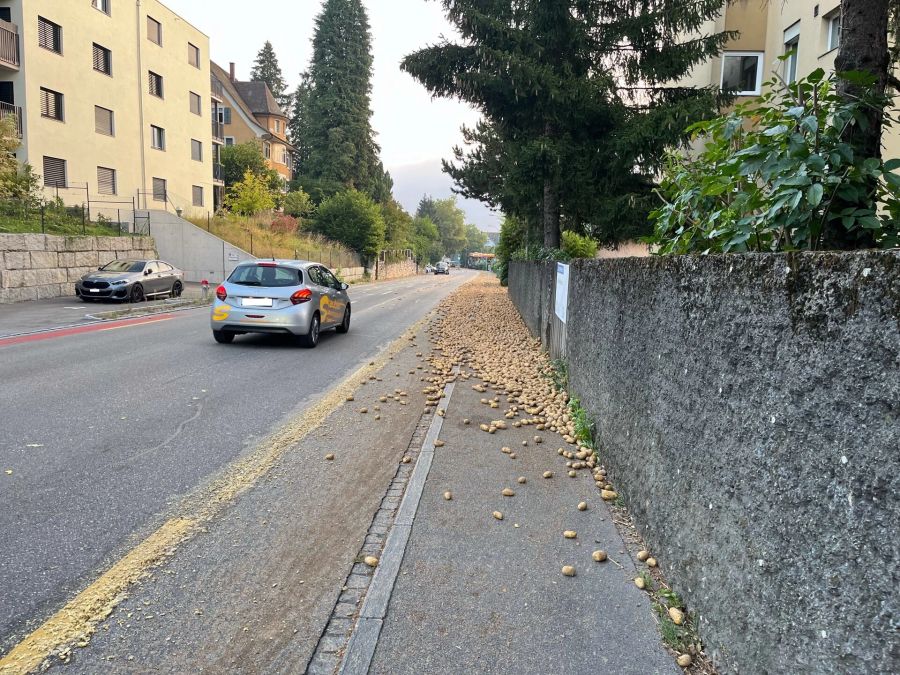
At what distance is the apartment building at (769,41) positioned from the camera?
15.9 metres

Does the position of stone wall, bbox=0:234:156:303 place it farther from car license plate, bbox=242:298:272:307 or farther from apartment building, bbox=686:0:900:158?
apartment building, bbox=686:0:900:158

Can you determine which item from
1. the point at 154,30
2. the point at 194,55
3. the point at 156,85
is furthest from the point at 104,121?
the point at 194,55

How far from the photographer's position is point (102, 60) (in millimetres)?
31562

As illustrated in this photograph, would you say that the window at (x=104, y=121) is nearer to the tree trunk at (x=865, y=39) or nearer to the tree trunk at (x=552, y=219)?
the tree trunk at (x=552, y=219)

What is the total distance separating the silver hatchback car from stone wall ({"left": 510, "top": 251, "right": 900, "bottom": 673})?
871 centimetres

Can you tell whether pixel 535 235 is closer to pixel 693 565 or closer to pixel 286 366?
pixel 286 366

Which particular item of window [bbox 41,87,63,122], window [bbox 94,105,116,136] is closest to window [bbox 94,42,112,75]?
window [bbox 94,105,116,136]

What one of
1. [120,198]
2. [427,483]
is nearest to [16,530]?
[427,483]

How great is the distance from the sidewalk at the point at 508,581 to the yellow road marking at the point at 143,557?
4.01ft

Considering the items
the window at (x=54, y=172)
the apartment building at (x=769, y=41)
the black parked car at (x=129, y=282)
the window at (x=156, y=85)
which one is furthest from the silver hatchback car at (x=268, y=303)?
the window at (x=156, y=85)

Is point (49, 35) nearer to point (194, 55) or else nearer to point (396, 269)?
point (194, 55)

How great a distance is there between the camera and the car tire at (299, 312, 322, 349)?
11859 mm

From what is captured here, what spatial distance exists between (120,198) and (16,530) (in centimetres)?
→ 3354

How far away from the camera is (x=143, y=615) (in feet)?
9.73
